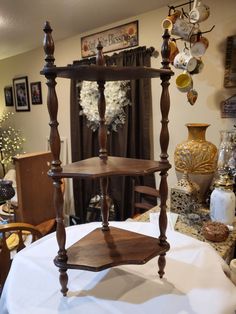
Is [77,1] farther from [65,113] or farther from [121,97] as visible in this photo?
[65,113]

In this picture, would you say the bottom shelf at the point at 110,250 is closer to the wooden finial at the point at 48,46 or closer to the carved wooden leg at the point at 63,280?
the carved wooden leg at the point at 63,280

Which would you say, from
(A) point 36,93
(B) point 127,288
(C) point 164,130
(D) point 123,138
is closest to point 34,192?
(D) point 123,138

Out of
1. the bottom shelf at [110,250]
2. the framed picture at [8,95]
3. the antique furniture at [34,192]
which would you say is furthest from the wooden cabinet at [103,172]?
the framed picture at [8,95]

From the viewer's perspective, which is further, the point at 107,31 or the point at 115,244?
the point at 107,31

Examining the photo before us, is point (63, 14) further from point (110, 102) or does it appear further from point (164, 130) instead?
point (164, 130)

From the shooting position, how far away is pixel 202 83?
6.05 ft

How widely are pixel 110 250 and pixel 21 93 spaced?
337 centimetres

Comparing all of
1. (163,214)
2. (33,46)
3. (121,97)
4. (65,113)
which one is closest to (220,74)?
(121,97)

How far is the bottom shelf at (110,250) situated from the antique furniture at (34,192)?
3.88 feet

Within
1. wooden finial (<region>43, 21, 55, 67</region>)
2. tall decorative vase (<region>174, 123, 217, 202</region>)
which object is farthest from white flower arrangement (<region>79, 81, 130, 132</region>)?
wooden finial (<region>43, 21, 55, 67</region>)

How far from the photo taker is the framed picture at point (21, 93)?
11.3 feet

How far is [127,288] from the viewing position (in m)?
0.71

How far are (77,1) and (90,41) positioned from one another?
72 centimetres

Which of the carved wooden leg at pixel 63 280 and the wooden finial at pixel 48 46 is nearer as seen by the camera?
the wooden finial at pixel 48 46
